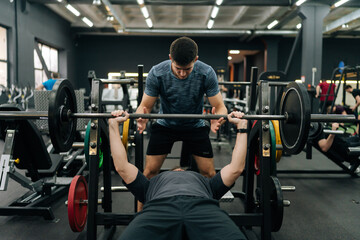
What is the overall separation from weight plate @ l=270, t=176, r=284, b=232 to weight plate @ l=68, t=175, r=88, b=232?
114 centimetres

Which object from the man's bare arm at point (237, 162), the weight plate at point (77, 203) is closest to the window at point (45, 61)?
the weight plate at point (77, 203)

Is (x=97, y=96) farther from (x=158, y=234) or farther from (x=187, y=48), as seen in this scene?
(x=158, y=234)

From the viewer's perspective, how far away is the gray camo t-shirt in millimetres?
1789

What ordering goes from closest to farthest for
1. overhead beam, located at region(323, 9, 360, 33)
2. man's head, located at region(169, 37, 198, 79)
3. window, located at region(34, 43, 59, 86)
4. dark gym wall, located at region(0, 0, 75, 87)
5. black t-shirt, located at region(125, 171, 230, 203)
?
black t-shirt, located at region(125, 171, 230, 203) < man's head, located at region(169, 37, 198, 79) < dark gym wall, located at region(0, 0, 75, 87) < overhead beam, located at region(323, 9, 360, 33) < window, located at region(34, 43, 59, 86)

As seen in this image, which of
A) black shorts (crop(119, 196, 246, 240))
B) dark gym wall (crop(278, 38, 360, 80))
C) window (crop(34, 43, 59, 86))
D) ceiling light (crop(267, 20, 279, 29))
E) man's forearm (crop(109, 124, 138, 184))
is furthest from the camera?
dark gym wall (crop(278, 38, 360, 80))

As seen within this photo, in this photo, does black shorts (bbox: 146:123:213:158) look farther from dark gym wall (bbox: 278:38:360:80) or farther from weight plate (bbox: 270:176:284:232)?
dark gym wall (bbox: 278:38:360:80)

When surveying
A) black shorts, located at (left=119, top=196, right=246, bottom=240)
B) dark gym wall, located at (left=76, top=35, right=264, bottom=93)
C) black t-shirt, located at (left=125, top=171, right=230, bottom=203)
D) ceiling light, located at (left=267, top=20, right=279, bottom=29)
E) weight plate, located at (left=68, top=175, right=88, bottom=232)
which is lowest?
weight plate, located at (left=68, top=175, right=88, bottom=232)

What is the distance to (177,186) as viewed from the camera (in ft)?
4.30

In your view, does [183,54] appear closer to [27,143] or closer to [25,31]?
[27,143]

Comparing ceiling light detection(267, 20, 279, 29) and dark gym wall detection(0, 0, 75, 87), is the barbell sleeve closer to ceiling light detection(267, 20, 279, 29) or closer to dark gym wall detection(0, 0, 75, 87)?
dark gym wall detection(0, 0, 75, 87)

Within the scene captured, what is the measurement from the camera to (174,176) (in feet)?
4.60

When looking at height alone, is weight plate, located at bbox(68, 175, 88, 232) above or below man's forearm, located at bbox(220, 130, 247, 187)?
below

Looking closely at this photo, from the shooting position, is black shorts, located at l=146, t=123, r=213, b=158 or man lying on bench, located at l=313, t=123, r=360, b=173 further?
man lying on bench, located at l=313, t=123, r=360, b=173

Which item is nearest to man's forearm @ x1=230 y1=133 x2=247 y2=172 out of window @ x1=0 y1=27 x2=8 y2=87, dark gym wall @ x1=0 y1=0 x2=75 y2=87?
dark gym wall @ x1=0 y1=0 x2=75 y2=87
